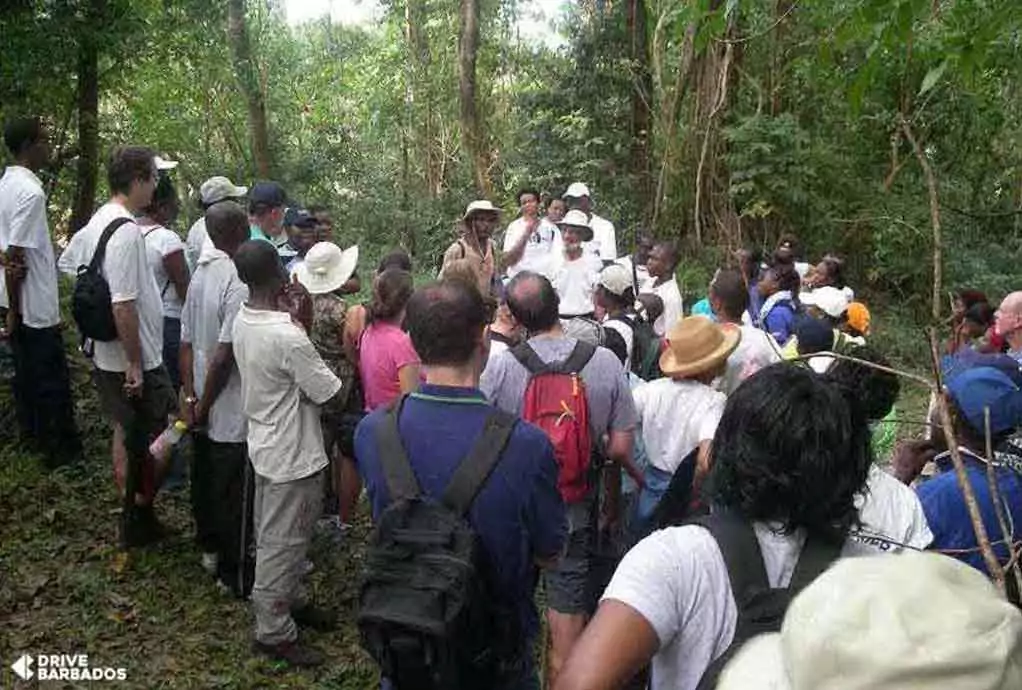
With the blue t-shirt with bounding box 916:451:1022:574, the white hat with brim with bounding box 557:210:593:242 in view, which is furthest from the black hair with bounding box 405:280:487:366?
the white hat with brim with bounding box 557:210:593:242

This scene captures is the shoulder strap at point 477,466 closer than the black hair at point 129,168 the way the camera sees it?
Yes

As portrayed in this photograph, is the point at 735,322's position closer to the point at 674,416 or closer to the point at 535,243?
the point at 674,416

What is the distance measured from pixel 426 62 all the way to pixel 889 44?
744 inches

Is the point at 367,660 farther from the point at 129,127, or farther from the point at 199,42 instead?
the point at 129,127

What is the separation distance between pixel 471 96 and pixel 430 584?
16.4m

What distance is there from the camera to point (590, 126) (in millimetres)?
15008

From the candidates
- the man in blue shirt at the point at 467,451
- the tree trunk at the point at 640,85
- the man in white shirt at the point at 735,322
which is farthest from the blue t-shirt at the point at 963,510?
the tree trunk at the point at 640,85

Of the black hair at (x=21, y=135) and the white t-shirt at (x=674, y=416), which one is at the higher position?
the black hair at (x=21, y=135)

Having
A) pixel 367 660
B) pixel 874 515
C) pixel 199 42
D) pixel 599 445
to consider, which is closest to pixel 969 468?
pixel 874 515

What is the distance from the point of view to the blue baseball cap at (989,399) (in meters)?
2.90

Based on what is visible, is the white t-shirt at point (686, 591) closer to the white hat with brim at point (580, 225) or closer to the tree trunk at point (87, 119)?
the white hat with brim at point (580, 225)

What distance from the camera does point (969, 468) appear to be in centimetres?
293

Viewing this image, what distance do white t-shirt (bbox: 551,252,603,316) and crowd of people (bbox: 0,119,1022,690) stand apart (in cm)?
55

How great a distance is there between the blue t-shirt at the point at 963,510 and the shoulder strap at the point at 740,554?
1.28 m
